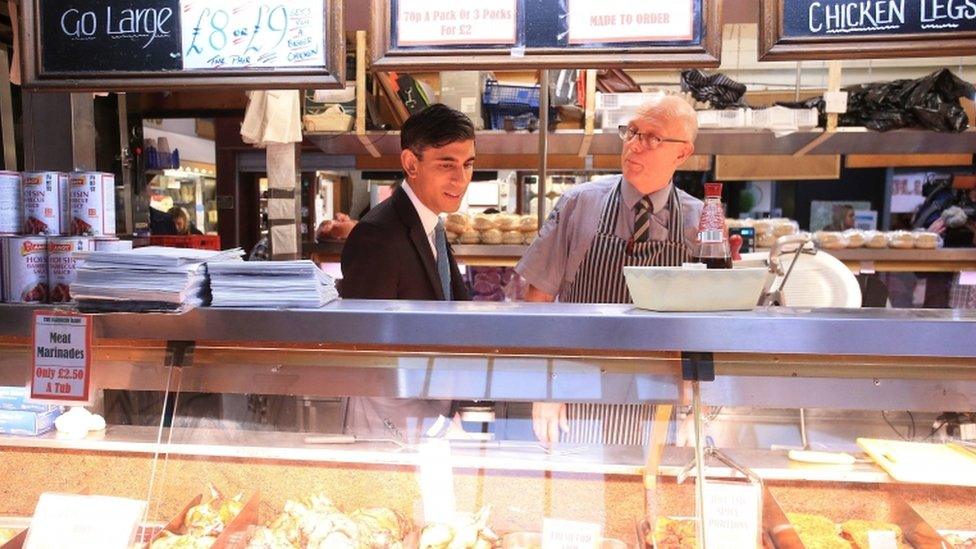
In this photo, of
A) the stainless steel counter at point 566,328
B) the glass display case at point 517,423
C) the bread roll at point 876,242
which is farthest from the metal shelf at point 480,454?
the bread roll at point 876,242

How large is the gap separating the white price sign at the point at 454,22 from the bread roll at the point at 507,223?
3.03 metres

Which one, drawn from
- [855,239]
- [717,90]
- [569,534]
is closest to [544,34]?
[569,534]

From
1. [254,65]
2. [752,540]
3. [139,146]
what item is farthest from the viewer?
[139,146]

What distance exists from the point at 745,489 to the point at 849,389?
0.45 metres

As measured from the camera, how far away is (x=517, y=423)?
6.46ft

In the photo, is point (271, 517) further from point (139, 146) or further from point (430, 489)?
point (139, 146)

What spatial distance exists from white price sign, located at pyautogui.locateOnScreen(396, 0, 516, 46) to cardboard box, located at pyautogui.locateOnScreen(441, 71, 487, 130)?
104 inches

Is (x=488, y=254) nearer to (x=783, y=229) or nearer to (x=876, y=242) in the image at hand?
(x=783, y=229)

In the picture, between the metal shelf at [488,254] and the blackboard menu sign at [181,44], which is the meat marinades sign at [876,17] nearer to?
Answer: the blackboard menu sign at [181,44]

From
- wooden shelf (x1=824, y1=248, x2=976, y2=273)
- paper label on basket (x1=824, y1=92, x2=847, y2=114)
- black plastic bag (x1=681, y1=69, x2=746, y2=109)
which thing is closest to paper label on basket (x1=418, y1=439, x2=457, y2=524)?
black plastic bag (x1=681, y1=69, x2=746, y2=109)

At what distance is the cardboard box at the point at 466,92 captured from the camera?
4.64 meters

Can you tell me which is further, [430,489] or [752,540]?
[430,489]

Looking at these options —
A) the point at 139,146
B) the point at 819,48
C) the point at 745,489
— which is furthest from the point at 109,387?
the point at 139,146

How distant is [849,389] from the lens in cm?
162
